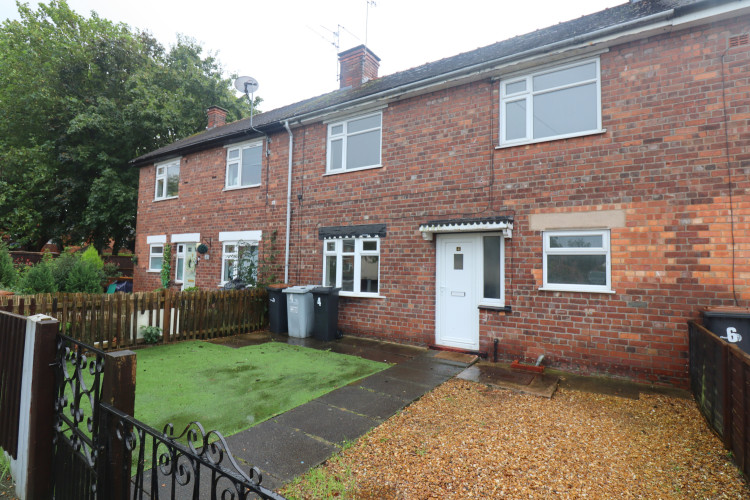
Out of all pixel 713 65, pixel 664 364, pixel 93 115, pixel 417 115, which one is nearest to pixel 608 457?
pixel 664 364

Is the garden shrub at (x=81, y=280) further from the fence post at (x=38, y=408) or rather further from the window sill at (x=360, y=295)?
the fence post at (x=38, y=408)

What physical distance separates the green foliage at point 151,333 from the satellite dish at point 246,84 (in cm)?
863

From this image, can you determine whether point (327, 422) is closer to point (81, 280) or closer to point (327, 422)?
point (327, 422)

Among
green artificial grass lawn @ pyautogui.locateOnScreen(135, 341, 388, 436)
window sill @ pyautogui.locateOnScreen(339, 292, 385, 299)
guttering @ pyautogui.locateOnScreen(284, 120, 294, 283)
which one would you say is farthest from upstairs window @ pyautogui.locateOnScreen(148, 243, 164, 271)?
window sill @ pyautogui.locateOnScreen(339, 292, 385, 299)

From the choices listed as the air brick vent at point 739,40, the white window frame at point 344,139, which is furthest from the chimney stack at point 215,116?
the air brick vent at point 739,40

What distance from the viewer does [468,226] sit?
702 cm

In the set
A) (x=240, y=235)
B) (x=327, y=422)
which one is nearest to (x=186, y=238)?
(x=240, y=235)

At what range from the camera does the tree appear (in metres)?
19.2

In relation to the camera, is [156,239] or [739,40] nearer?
[739,40]

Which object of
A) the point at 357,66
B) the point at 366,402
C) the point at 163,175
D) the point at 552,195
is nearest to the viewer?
the point at 366,402

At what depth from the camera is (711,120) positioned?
5.47 meters

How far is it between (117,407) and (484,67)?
755 cm

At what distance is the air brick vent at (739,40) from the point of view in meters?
5.32

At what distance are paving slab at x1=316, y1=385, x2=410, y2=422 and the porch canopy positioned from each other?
3590mm
